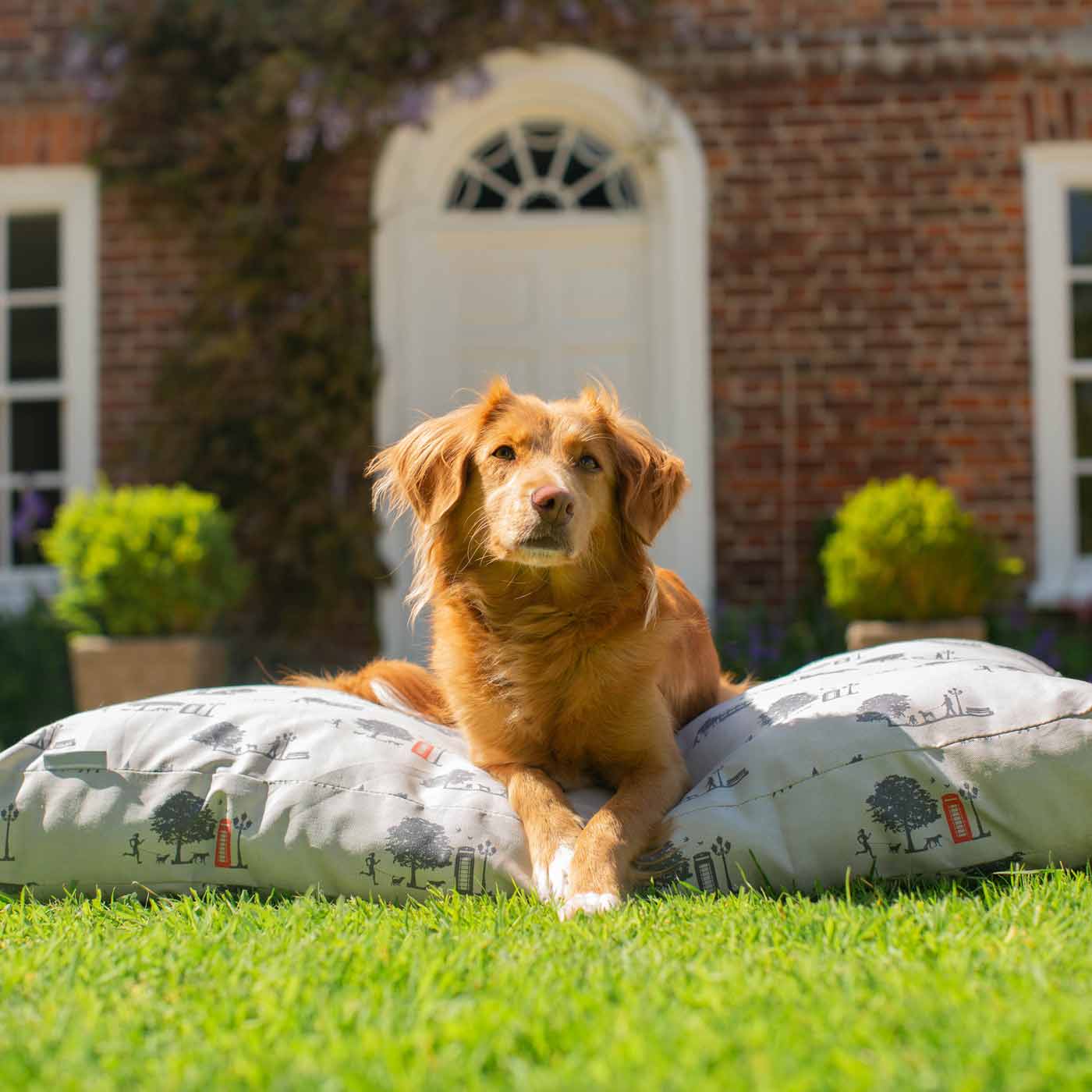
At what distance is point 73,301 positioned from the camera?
23.6 ft

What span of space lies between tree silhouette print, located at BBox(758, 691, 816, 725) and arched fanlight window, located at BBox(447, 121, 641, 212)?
16.3 feet

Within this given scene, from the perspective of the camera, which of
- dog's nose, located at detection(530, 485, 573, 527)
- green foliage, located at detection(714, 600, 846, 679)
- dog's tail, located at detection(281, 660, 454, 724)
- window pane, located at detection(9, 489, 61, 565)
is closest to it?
dog's nose, located at detection(530, 485, 573, 527)

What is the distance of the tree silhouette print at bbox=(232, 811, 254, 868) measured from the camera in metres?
2.58

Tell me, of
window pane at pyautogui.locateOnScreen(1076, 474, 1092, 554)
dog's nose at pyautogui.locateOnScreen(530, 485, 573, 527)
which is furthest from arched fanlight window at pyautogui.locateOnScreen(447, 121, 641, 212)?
dog's nose at pyautogui.locateOnScreen(530, 485, 573, 527)

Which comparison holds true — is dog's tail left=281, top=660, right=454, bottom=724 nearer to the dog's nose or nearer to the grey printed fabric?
the grey printed fabric

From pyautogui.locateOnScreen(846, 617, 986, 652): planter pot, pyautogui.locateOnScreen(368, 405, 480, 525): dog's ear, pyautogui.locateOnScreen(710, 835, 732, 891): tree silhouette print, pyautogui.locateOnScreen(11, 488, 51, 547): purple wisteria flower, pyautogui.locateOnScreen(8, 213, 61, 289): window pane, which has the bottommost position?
pyautogui.locateOnScreen(710, 835, 732, 891): tree silhouette print

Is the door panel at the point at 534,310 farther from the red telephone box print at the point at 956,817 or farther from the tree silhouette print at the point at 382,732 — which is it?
the red telephone box print at the point at 956,817

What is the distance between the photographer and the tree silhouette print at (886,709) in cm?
259

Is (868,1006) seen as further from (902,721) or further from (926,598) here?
(926,598)

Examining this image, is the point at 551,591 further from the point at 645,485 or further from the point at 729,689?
the point at 729,689

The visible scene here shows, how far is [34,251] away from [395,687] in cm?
512

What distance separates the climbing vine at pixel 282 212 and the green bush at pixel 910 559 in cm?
266

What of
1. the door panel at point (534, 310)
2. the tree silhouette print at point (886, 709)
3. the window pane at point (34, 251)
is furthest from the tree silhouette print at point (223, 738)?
the window pane at point (34, 251)

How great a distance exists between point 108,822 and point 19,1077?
1.22 metres
